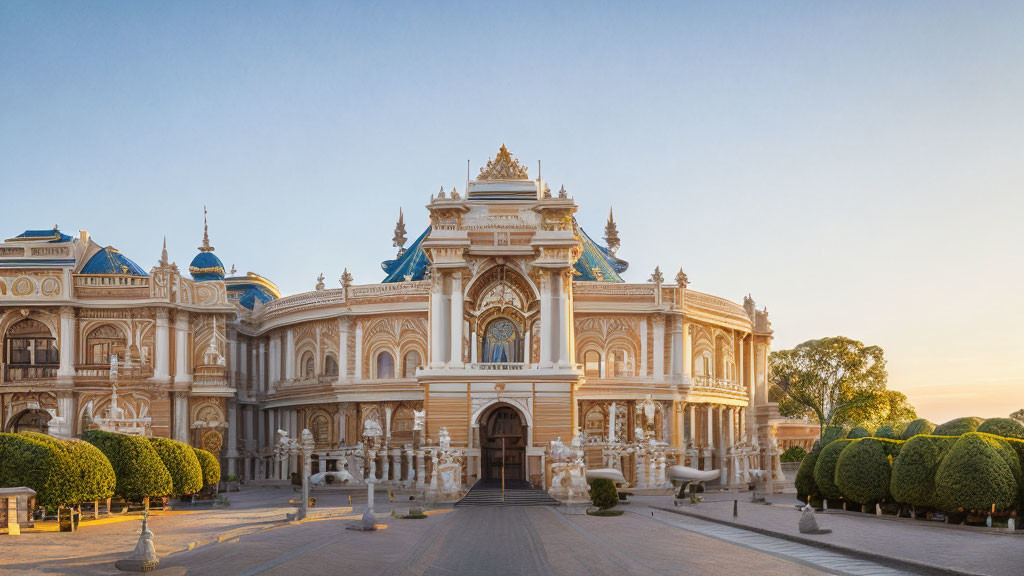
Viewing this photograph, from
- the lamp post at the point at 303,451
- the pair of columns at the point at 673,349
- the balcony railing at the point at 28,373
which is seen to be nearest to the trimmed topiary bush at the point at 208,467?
the lamp post at the point at 303,451

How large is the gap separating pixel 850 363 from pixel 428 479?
46480mm

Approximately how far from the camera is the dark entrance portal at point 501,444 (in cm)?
5144

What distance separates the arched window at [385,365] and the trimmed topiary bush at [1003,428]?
35.0 m

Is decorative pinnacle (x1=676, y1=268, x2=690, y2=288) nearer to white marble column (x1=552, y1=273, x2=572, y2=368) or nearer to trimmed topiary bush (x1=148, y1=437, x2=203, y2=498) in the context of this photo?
white marble column (x1=552, y1=273, x2=572, y2=368)

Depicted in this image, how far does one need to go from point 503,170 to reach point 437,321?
10021mm

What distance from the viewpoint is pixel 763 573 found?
23.3m

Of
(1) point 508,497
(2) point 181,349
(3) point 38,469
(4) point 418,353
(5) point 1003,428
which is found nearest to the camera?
(3) point 38,469

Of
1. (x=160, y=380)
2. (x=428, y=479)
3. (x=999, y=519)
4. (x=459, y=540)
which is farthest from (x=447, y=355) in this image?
(x=999, y=519)

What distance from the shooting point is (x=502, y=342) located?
5622 cm

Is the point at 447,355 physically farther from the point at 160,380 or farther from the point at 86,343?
the point at 86,343

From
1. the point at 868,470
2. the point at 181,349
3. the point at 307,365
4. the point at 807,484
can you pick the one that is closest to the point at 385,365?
the point at 307,365

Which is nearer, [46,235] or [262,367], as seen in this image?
[46,235]

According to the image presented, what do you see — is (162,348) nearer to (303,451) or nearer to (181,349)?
(181,349)

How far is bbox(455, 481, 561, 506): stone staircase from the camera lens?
146ft
